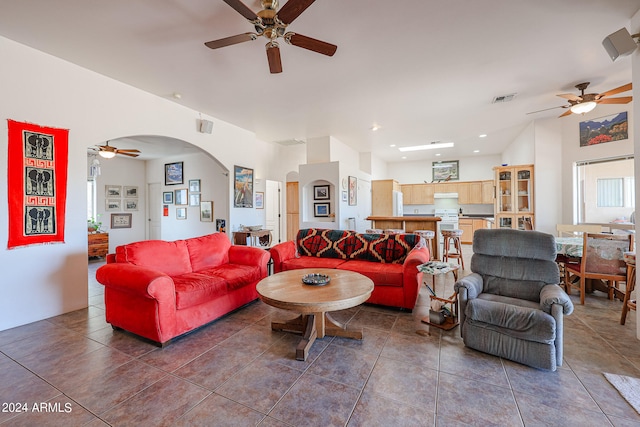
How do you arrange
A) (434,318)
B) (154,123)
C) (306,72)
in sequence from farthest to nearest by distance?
(154,123) < (306,72) < (434,318)

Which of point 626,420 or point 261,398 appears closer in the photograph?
point 626,420

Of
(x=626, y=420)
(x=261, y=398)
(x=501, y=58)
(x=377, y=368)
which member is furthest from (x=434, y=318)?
(x=501, y=58)

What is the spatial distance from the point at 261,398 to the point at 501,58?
4.02m

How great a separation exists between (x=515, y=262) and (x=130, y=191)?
8709 mm

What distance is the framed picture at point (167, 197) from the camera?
7202 mm

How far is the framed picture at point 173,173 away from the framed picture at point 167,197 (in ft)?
0.90

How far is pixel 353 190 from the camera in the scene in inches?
259

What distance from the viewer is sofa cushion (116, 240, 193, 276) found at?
2674 millimetres

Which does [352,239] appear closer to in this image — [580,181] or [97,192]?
[580,181]

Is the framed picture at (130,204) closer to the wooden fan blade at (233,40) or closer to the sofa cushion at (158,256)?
the sofa cushion at (158,256)

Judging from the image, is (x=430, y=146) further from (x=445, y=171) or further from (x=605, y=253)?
(x=605, y=253)

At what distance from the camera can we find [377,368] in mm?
1985

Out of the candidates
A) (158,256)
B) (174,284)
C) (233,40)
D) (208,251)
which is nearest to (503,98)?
(233,40)

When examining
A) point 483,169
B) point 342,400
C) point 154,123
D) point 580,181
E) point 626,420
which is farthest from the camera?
point 483,169
